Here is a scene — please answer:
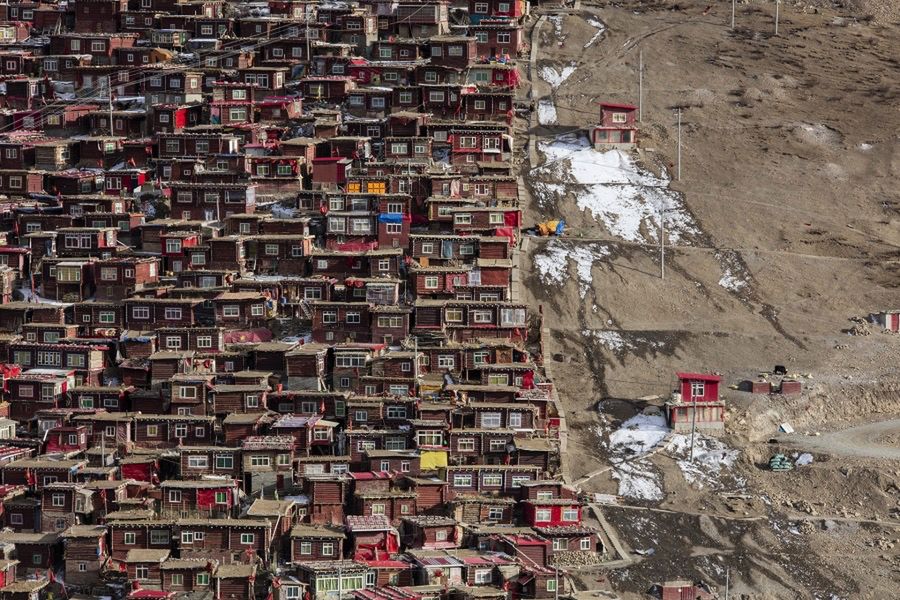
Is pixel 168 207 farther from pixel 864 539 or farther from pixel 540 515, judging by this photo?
pixel 864 539

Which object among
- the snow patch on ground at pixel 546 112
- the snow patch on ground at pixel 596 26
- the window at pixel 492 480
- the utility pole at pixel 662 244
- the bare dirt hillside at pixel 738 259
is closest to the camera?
the window at pixel 492 480

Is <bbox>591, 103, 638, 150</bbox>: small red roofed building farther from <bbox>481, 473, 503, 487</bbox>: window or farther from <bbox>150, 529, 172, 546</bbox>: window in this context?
<bbox>150, 529, 172, 546</bbox>: window

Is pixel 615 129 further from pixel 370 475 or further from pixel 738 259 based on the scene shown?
pixel 370 475

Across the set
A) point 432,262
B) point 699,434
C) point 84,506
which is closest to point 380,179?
point 432,262

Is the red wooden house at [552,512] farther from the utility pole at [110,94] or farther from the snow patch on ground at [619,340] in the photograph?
the utility pole at [110,94]

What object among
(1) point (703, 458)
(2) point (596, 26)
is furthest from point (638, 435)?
(2) point (596, 26)

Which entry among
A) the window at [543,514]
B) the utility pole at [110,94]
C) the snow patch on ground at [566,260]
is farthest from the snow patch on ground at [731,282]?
the utility pole at [110,94]
